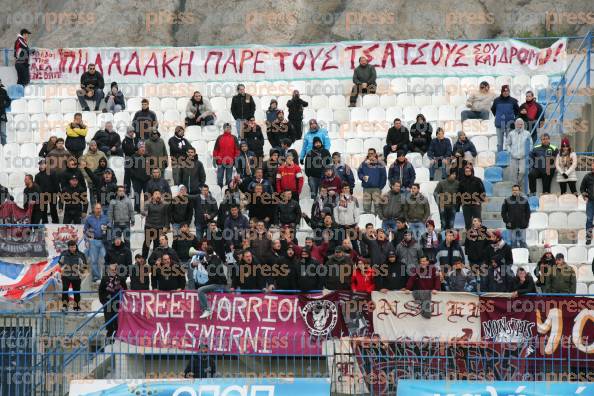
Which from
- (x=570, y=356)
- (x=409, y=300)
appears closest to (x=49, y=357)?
(x=409, y=300)

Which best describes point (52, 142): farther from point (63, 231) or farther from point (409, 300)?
point (409, 300)

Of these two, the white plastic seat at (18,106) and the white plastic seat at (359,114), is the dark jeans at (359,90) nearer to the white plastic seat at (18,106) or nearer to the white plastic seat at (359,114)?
the white plastic seat at (359,114)

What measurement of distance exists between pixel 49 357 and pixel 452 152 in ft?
30.3

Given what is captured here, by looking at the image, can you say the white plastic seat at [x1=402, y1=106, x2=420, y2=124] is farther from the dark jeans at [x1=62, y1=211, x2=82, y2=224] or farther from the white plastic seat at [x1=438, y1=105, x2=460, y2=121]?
the dark jeans at [x1=62, y1=211, x2=82, y2=224]

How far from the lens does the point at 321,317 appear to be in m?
23.8

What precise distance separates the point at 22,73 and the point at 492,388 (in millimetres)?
15465

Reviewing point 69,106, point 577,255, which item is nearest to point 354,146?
point 577,255

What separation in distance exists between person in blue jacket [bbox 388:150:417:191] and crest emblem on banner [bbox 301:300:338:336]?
4330 millimetres

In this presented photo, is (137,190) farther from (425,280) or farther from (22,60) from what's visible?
(425,280)

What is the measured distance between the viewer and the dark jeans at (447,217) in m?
27.0

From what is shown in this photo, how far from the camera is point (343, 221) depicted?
26.4 meters

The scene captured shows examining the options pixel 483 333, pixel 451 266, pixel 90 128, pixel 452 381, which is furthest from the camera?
pixel 90 128

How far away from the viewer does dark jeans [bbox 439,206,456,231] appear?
2700 cm

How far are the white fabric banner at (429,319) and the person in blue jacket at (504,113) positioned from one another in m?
6.60
